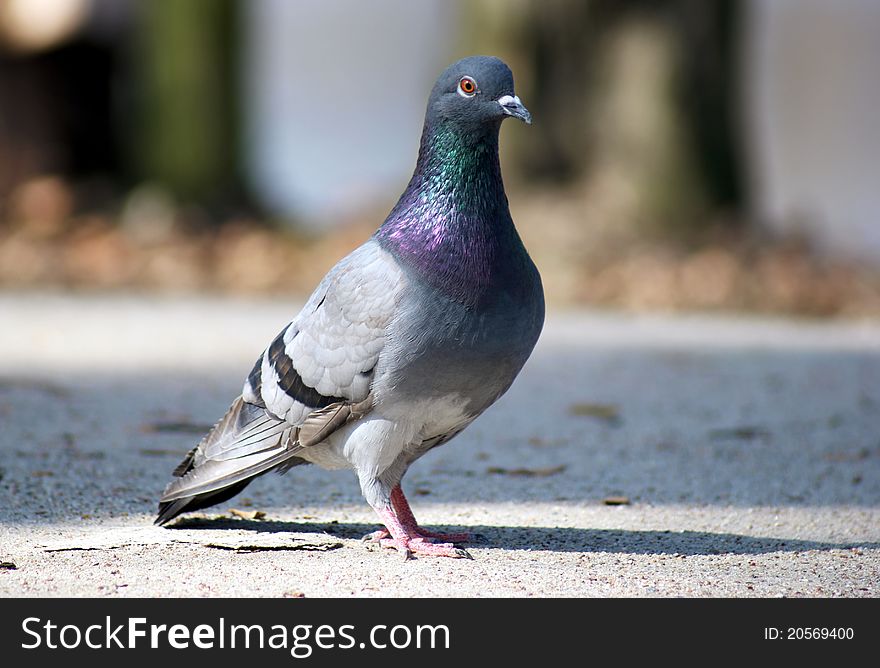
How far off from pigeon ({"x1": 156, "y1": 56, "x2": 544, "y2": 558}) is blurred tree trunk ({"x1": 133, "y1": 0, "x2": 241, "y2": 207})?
7939 mm

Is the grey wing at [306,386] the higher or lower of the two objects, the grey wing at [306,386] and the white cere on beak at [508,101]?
the lower

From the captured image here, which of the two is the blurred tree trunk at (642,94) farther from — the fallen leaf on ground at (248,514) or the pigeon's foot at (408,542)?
the pigeon's foot at (408,542)

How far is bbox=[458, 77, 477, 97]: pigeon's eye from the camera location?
3512 millimetres

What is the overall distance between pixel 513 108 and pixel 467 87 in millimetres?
159

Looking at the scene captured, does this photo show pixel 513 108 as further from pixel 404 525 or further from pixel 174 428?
pixel 174 428

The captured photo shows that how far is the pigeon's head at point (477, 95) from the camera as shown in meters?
3.48

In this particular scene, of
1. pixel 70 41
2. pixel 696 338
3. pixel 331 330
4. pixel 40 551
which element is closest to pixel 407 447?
pixel 331 330

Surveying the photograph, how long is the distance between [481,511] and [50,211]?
776 cm

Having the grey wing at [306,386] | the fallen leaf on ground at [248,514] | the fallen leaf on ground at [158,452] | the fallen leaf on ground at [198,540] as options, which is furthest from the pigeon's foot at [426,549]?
the fallen leaf on ground at [158,452]

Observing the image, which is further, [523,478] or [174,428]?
[174,428]

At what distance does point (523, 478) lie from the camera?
470 cm

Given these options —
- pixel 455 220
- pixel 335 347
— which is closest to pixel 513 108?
pixel 455 220

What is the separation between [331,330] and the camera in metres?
3.51

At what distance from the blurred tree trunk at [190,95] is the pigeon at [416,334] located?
7939 mm
